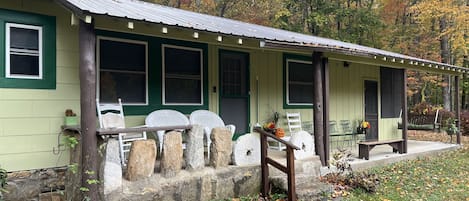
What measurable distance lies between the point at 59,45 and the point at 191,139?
2.13m

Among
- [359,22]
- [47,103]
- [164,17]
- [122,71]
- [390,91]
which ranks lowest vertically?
[47,103]

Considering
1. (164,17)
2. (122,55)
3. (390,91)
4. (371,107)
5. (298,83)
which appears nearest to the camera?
(164,17)

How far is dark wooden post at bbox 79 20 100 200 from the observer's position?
387cm

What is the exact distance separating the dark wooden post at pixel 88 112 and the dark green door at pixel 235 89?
326cm

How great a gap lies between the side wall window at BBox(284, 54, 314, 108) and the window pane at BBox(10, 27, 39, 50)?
4912mm

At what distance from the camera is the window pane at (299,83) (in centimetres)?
824

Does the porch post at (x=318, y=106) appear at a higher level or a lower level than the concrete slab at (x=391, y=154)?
higher

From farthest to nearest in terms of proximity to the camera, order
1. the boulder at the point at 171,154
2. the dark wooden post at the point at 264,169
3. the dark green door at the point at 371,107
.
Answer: the dark green door at the point at 371,107, the dark wooden post at the point at 264,169, the boulder at the point at 171,154

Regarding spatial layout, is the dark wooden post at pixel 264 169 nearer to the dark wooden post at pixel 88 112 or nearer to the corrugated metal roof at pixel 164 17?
the corrugated metal roof at pixel 164 17

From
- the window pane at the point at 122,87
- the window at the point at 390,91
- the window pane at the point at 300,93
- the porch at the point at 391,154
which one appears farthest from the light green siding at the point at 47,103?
the window at the point at 390,91

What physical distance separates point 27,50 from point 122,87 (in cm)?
141

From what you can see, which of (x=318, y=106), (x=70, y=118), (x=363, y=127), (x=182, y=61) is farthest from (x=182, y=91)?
(x=363, y=127)

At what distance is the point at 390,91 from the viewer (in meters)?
10.8

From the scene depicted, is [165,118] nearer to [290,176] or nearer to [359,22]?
[290,176]
